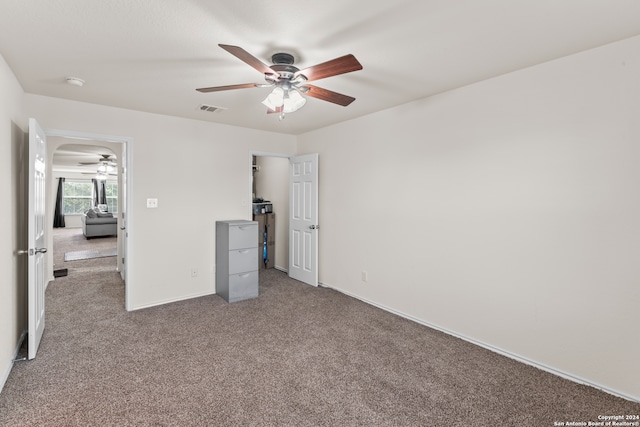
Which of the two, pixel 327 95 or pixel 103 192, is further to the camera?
pixel 103 192

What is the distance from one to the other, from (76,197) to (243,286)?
12395mm

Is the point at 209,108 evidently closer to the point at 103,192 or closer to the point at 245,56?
the point at 245,56

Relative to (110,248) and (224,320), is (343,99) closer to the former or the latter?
(224,320)

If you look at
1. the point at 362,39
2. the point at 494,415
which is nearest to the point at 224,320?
the point at 494,415

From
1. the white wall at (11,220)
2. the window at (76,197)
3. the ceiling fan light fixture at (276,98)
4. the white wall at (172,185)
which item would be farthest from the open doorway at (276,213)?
the window at (76,197)

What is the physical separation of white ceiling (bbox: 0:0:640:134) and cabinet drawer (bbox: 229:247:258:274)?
202 centimetres

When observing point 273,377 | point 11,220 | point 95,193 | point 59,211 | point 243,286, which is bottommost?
point 273,377

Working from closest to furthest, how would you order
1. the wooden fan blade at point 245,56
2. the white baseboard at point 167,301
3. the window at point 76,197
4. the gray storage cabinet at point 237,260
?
1. the wooden fan blade at point 245,56
2. the white baseboard at point 167,301
3. the gray storage cabinet at point 237,260
4. the window at point 76,197

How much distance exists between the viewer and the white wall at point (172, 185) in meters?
3.48

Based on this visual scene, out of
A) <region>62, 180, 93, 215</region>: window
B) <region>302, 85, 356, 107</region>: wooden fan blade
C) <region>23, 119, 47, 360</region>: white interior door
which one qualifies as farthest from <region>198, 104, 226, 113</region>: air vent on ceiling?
<region>62, 180, 93, 215</region>: window

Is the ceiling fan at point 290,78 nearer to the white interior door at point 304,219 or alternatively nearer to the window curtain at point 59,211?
the white interior door at point 304,219

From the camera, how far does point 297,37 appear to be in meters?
1.95

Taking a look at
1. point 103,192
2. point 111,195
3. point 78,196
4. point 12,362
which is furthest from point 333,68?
point 78,196

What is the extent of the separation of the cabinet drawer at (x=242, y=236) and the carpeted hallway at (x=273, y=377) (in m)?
0.90
